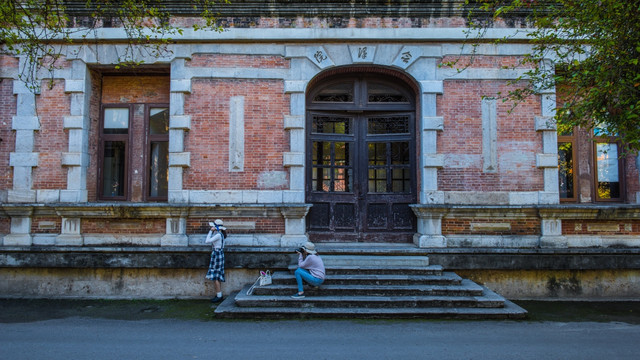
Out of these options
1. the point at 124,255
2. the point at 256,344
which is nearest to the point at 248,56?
the point at 124,255

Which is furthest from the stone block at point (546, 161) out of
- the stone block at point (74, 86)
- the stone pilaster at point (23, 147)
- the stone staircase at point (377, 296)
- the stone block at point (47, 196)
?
the stone pilaster at point (23, 147)

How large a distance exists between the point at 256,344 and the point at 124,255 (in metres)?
4.39

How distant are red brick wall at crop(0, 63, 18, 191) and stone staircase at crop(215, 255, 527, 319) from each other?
5.85 metres

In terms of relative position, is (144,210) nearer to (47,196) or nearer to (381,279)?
(47,196)

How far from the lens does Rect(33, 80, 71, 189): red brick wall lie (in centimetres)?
873

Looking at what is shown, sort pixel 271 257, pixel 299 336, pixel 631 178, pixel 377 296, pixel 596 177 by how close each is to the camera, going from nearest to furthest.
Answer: pixel 299 336
pixel 377 296
pixel 271 257
pixel 631 178
pixel 596 177

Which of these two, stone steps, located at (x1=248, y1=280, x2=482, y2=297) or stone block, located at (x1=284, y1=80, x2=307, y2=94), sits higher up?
stone block, located at (x1=284, y1=80, x2=307, y2=94)

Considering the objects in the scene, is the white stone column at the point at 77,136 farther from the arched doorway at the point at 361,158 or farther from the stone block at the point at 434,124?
the stone block at the point at 434,124

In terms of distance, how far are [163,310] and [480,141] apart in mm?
7494

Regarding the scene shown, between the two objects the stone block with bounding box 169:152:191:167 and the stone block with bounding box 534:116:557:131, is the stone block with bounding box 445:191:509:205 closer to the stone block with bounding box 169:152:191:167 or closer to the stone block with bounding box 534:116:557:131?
the stone block with bounding box 534:116:557:131

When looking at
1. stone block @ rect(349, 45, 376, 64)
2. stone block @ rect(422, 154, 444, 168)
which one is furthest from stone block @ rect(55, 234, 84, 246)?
stone block @ rect(422, 154, 444, 168)

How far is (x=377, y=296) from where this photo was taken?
23.7 feet

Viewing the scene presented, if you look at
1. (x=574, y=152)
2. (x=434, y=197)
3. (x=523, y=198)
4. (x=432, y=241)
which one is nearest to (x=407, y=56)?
(x=434, y=197)

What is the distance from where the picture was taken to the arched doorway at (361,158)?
9.40 meters
